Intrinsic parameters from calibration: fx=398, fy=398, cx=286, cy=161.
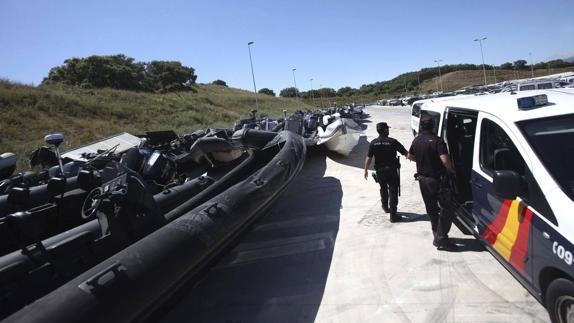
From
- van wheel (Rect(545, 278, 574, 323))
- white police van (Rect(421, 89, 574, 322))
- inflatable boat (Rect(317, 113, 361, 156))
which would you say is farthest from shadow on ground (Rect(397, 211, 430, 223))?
inflatable boat (Rect(317, 113, 361, 156))

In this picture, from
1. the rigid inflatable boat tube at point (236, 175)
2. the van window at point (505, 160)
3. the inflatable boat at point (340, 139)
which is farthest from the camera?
the inflatable boat at point (340, 139)

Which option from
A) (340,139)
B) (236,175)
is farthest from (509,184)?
(340,139)

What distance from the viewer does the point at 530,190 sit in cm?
295

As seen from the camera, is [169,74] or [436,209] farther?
[169,74]

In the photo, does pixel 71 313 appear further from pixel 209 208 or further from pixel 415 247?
pixel 415 247

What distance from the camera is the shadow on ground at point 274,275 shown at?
401 centimetres

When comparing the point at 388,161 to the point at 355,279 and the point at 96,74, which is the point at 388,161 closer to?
the point at 355,279

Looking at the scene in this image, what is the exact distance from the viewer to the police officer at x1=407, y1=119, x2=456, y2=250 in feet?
15.4

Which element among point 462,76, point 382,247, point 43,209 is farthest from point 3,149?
point 462,76

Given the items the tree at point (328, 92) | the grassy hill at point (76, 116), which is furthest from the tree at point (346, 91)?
the grassy hill at point (76, 116)

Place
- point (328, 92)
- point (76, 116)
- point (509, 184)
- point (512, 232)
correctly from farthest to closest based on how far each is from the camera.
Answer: point (328, 92)
point (76, 116)
point (512, 232)
point (509, 184)

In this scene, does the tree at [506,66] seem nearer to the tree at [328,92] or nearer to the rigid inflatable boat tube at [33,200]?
the tree at [328,92]

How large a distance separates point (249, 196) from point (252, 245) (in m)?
1.11

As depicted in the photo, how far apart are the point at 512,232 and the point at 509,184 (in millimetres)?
588
